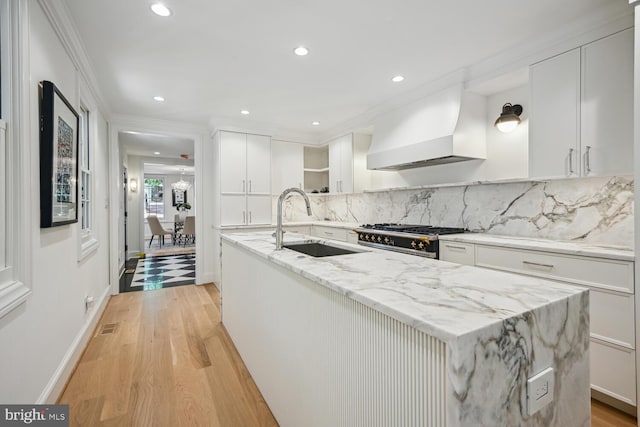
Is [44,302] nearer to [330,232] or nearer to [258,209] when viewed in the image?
[258,209]

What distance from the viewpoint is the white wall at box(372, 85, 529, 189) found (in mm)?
2732

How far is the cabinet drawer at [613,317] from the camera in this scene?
1669mm

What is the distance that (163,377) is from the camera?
83.8 inches

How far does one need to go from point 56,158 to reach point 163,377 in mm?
1611

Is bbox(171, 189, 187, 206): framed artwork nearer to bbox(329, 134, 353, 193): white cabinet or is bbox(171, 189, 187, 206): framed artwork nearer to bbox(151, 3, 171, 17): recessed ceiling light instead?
bbox(329, 134, 353, 193): white cabinet

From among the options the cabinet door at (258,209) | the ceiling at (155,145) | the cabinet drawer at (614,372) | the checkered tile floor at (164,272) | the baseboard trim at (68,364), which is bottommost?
the checkered tile floor at (164,272)

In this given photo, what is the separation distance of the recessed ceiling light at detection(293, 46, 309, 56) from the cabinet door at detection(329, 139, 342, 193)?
7.42 ft

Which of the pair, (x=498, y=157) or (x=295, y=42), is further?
(x=498, y=157)

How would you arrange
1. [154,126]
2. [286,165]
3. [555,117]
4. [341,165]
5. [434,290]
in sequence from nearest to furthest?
[434,290] < [555,117] < [154,126] < [341,165] < [286,165]

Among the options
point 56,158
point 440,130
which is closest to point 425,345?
point 56,158

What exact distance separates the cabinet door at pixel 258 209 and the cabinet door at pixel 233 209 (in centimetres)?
8

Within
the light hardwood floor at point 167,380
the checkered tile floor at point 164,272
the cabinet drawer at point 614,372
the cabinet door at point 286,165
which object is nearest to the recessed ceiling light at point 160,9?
the light hardwood floor at point 167,380

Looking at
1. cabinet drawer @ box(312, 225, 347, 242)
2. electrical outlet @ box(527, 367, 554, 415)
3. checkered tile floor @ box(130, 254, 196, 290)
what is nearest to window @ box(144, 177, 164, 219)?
checkered tile floor @ box(130, 254, 196, 290)

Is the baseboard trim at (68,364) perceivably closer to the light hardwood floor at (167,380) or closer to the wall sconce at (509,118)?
the light hardwood floor at (167,380)
